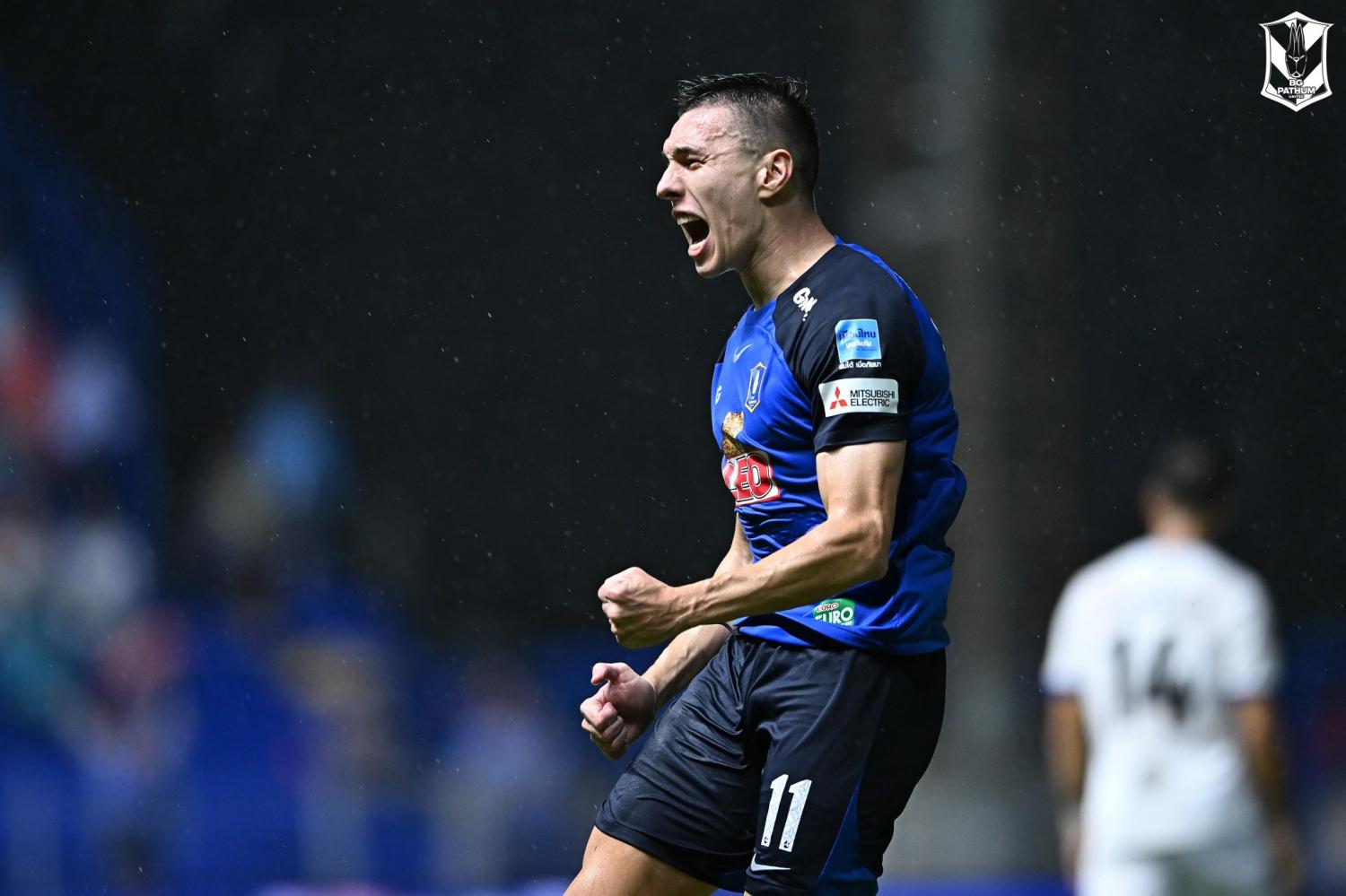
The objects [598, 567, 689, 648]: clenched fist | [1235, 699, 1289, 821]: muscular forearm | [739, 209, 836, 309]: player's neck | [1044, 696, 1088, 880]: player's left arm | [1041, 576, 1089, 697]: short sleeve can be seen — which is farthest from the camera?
[1044, 696, 1088, 880]: player's left arm

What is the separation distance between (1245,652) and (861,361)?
2.45m

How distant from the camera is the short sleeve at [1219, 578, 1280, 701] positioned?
487 centimetres

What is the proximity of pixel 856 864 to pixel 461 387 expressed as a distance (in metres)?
9.62

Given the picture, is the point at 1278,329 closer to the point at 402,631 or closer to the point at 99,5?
the point at 402,631

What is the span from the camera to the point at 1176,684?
4.93m

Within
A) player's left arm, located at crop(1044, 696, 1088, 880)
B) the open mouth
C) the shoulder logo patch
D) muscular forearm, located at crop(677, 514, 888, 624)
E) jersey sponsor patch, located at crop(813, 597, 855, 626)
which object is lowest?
player's left arm, located at crop(1044, 696, 1088, 880)

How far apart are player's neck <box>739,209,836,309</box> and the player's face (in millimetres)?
28

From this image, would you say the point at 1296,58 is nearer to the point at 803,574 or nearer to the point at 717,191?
the point at 717,191

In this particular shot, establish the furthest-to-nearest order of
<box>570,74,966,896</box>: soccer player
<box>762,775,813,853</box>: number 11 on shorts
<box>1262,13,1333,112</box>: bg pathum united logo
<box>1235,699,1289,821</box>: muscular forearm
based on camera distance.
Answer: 1. <box>1262,13,1333,112</box>: bg pathum united logo
2. <box>1235,699,1289,821</box>: muscular forearm
3. <box>762,775,813,853</box>: number 11 on shorts
4. <box>570,74,966,896</box>: soccer player

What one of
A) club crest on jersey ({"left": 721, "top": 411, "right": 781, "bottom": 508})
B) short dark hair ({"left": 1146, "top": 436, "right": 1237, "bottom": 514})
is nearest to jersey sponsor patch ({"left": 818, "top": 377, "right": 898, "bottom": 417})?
club crest on jersey ({"left": 721, "top": 411, "right": 781, "bottom": 508})

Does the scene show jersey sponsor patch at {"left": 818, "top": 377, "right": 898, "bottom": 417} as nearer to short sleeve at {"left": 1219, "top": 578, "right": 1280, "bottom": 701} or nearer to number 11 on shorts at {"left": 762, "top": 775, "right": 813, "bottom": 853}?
number 11 on shorts at {"left": 762, "top": 775, "right": 813, "bottom": 853}

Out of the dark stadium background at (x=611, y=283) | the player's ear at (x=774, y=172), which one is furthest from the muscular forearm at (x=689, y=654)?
the dark stadium background at (x=611, y=283)

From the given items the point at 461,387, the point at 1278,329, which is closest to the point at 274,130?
the point at 461,387

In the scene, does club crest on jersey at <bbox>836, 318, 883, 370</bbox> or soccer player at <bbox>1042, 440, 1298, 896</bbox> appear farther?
soccer player at <bbox>1042, 440, 1298, 896</bbox>
